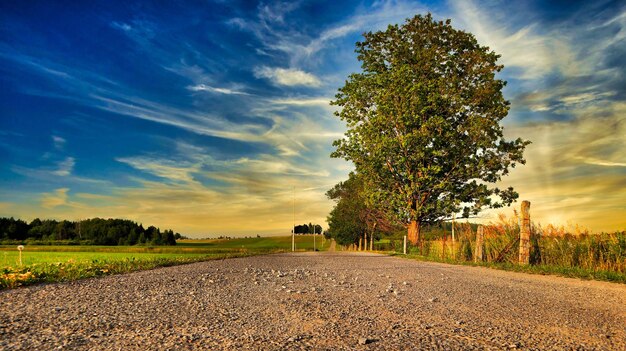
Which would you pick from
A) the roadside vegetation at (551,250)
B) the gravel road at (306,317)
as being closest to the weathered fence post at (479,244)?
the roadside vegetation at (551,250)

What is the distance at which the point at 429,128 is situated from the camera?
86.0 feet

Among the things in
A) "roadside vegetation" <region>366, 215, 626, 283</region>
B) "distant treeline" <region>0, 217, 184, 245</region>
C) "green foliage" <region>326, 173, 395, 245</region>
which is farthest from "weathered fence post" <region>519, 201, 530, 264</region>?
"distant treeline" <region>0, 217, 184, 245</region>

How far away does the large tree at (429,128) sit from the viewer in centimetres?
2630

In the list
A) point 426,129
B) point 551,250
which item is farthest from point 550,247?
point 426,129

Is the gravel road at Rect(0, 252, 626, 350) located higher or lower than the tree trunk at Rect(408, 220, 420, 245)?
lower

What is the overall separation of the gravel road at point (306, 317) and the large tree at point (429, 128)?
57.8 ft

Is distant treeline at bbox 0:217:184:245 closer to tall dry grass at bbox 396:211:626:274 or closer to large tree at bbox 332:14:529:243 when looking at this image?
large tree at bbox 332:14:529:243

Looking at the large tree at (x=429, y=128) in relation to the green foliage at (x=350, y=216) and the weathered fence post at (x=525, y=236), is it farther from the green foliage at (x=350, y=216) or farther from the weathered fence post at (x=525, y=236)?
the green foliage at (x=350, y=216)

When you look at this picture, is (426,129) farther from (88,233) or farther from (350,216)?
(88,233)

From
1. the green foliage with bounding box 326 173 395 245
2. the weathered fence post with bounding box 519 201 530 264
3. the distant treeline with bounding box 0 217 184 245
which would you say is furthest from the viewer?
the distant treeline with bounding box 0 217 184 245

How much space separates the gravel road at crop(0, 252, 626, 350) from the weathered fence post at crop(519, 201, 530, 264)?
754 cm

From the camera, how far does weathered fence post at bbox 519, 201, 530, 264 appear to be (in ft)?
54.3

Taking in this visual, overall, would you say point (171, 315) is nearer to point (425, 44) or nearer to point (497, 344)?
point (497, 344)

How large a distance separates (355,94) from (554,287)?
2172cm
